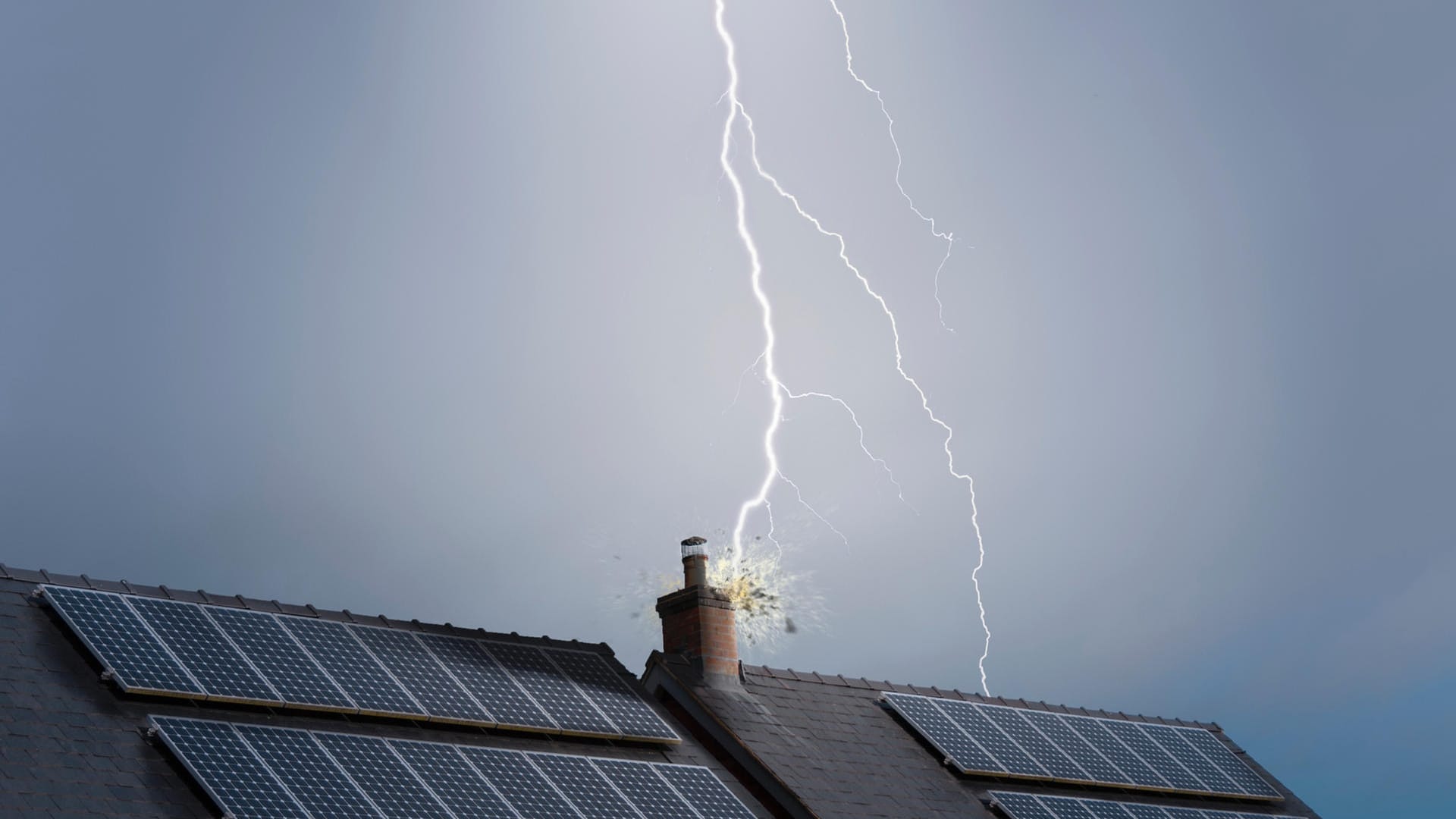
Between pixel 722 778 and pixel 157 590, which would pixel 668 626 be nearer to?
pixel 722 778

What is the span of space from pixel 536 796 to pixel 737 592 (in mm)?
9315

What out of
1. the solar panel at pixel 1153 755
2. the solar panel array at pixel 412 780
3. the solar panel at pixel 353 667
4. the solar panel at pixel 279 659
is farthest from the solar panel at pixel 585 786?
the solar panel at pixel 1153 755

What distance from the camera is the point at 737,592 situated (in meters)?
27.7

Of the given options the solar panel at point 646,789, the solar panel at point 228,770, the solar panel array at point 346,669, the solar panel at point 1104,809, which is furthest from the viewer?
the solar panel at point 1104,809

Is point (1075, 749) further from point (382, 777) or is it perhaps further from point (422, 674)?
point (382, 777)

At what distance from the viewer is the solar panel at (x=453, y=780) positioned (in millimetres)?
17969

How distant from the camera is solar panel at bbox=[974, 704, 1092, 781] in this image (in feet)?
86.3

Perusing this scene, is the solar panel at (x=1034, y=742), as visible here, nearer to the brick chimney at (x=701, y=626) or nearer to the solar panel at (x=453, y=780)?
the brick chimney at (x=701, y=626)

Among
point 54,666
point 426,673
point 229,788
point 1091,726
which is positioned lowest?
point 229,788

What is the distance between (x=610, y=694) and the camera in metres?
22.6

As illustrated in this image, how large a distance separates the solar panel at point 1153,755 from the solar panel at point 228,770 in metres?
16.2

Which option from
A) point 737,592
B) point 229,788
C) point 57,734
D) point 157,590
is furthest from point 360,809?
point 737,592

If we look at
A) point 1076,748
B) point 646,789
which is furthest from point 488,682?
point 1076,748

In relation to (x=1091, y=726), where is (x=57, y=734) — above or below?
below
